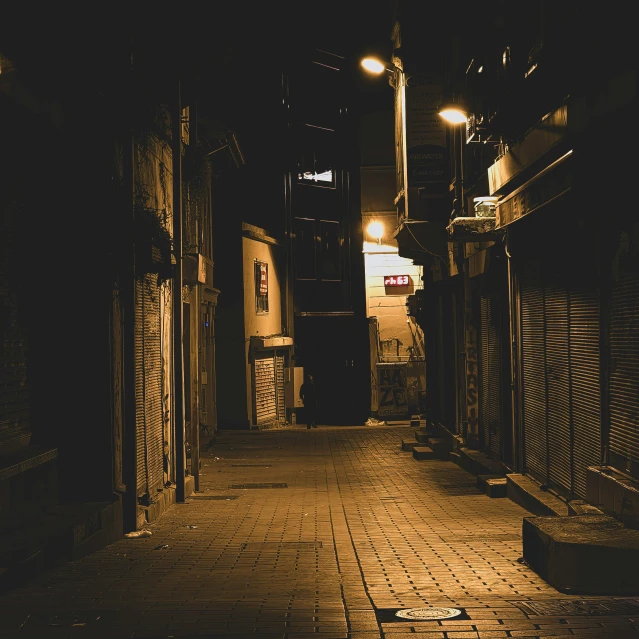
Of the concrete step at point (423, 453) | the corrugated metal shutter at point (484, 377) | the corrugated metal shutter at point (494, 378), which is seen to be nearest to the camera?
the corrugated metal shutter at point (494, 378)

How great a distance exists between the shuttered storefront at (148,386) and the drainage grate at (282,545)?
2471 millimetres

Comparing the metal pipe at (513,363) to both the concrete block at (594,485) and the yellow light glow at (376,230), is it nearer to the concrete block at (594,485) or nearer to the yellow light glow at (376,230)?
the concrete block at (594,485)

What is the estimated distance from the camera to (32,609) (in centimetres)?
767

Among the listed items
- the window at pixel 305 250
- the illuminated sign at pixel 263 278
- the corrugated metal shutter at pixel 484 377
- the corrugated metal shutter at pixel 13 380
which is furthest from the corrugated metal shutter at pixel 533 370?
the window at pixel 305 250

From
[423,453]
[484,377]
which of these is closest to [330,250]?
[423,453]

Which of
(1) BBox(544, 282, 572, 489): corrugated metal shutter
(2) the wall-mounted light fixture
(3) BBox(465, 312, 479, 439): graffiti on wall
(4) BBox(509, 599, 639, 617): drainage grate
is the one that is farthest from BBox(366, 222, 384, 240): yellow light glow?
(4) BBox(509, 599, 639, 617): drainage grate

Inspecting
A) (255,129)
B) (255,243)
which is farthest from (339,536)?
(255,129)

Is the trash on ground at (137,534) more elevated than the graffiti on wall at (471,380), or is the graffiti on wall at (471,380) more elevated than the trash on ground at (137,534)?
the graffiti on wall at (471,380)

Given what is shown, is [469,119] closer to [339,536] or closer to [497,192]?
[497,192]

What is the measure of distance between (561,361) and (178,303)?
20.5 feet

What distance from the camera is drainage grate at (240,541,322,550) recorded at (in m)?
11.5

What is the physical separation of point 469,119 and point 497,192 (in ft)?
12.9

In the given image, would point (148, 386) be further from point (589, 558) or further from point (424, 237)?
point (424, 237)

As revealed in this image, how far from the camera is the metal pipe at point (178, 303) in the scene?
15562 mm
